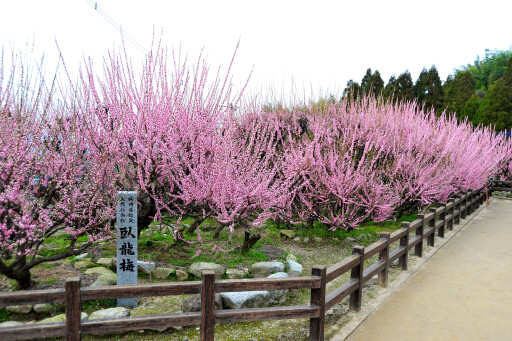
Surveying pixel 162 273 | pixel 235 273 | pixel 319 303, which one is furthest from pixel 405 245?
pixel 162 273

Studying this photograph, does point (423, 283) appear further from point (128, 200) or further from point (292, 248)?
point (128, 200)

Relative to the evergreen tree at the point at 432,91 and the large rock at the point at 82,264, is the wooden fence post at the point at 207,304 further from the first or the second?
the evergreen tree at the point at 432,91

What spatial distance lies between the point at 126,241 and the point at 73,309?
1.82m

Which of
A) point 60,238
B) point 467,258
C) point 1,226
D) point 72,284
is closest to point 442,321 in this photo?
point 467,258

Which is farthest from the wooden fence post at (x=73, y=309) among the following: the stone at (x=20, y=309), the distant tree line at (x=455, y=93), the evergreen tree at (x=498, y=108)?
the evergreen tree at (x=498, y=108)

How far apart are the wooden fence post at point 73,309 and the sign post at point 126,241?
1734 mm

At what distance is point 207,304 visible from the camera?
3613mm

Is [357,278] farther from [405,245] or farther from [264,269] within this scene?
[405,245]

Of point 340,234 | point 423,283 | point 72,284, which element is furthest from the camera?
point 340,234

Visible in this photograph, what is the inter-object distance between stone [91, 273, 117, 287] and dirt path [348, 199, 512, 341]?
3.65 metres

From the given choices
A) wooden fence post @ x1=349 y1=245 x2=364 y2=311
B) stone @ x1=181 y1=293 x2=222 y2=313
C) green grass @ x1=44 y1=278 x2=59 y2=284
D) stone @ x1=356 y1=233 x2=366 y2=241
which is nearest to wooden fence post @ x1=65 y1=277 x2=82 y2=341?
stone @ x1=181 y1=293 x2=222 y2=313

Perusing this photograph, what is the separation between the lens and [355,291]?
5.14 m

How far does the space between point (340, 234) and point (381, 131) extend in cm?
327

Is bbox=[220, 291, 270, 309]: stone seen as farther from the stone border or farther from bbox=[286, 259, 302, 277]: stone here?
bbox=[286, 259, 302, 277]: stone
